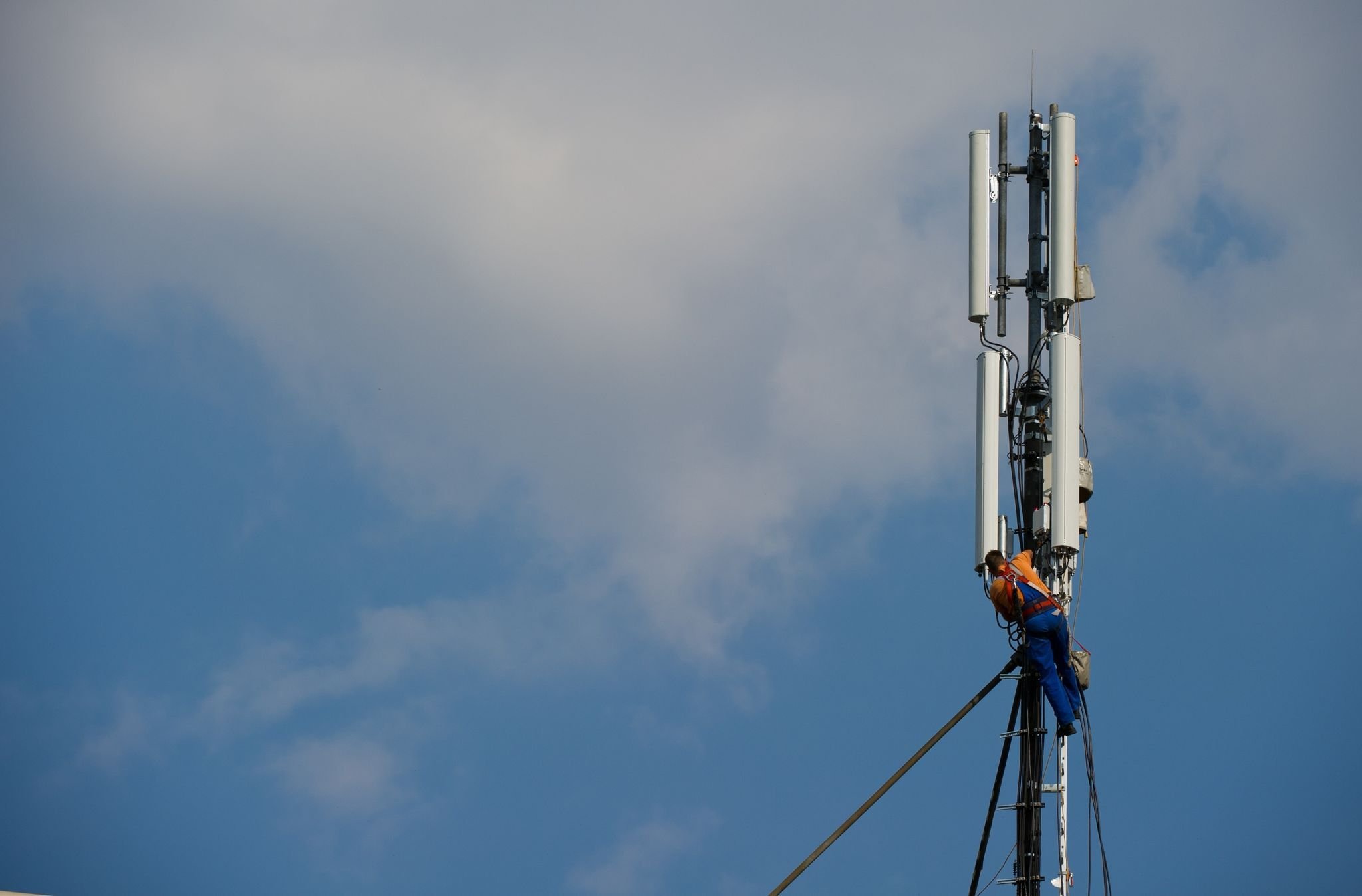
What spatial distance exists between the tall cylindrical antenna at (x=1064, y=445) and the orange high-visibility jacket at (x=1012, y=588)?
389mm

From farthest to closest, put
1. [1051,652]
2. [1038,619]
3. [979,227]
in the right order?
[979,227] → [1051,652] → [1038,619]

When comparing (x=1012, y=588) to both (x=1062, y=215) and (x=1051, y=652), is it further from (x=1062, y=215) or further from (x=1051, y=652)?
(x=1062, y=215)

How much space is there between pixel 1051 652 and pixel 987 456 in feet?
7.92

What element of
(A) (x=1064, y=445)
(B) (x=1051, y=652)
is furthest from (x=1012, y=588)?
(A) (x=1064, y=445)

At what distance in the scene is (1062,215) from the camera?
27.6m

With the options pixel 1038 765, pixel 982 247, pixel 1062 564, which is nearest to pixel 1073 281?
pixel 982 247

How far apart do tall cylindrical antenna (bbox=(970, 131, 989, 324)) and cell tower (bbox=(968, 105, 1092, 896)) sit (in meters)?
0.01

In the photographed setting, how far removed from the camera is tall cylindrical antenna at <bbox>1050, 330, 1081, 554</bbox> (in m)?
27.1

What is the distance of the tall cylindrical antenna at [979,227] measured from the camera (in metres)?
28.0

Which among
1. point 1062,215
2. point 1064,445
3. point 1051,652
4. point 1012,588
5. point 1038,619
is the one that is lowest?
point 1051,652

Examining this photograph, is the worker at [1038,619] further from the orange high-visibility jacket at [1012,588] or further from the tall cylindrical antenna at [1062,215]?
the tall cylindrical antenna at [1062,215]

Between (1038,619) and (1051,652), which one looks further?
(1051,652)

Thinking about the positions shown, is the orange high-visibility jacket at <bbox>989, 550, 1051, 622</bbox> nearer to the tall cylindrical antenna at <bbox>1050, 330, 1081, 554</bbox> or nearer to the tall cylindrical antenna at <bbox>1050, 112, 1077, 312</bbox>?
the tall cylindrical antenna at <bbox>1050, 330, 1081, 554</bbox>

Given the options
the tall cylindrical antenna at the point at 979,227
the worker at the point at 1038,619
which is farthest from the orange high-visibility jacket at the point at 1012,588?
the tall cylindrical antenna at the point at 979,227
